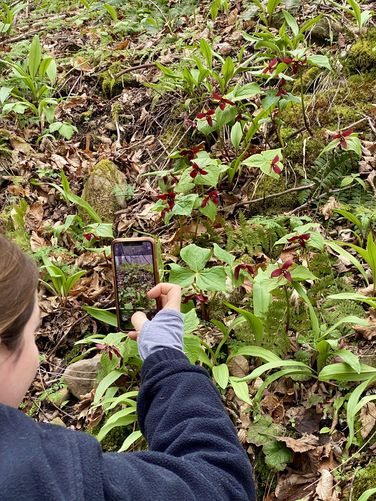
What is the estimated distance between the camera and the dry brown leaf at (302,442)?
2568mm

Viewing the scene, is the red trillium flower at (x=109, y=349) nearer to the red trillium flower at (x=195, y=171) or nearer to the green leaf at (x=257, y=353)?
the green leaf at (x=257, y=353)

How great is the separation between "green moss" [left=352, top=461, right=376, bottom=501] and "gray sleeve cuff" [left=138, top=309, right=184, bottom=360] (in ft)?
3.50

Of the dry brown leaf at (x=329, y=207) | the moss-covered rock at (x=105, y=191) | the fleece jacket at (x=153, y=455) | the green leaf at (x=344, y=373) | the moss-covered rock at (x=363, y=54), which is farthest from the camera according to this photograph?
the moss-covered rock at (x=363, y=54)

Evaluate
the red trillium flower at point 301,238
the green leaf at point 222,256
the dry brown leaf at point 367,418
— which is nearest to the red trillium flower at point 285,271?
the red trillium flower at point 301,238

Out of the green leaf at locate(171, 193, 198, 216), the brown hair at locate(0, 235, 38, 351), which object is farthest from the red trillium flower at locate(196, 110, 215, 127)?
the brown hair at locate(0, 235, 38, 351)

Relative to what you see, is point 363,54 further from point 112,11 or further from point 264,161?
point 112,11

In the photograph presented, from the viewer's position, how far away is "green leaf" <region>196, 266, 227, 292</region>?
276 centimetres

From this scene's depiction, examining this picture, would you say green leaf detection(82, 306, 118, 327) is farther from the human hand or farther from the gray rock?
the human hand

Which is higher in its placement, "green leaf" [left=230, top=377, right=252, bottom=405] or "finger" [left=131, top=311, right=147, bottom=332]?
"finger" [left=131, top=311, right=147, bottom=332]

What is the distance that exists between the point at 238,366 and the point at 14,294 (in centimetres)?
194

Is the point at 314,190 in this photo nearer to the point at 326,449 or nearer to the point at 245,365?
the point at 245,365

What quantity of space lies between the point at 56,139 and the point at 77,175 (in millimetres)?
686

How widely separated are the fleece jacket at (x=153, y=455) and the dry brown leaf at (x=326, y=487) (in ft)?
2.90

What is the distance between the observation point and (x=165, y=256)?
12.3ft
